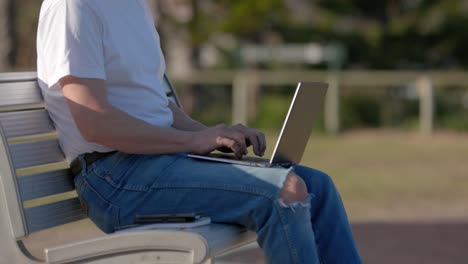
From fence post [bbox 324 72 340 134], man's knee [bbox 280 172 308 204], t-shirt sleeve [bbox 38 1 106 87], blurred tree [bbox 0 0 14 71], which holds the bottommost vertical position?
fence post [bbox 324 72 340 134]

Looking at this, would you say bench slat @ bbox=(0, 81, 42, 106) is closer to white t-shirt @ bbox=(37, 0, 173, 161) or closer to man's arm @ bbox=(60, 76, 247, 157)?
white t-shirt @ bbox=(37, 0, 173, 161)

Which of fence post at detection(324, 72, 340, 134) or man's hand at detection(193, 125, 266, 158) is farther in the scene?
fence post at detection(324, 72, 340, 134)

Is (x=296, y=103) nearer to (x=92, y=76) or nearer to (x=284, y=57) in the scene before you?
(x=92, y=76)

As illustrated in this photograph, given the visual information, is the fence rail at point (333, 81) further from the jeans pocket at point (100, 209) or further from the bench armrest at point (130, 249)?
the bench armrest at point (130, 249)

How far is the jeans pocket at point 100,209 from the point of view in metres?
3.23

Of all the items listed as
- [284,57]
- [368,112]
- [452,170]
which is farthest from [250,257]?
[284,57]

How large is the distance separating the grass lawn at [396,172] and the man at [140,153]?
186 inches

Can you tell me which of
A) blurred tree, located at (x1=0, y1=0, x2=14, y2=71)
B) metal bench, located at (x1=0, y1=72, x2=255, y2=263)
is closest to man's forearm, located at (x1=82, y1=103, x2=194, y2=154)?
metal bench, located at (x1=0, y1=72, x2=255, y2=263)

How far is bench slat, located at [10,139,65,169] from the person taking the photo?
3.46 metres

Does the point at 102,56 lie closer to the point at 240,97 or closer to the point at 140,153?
the point at 140,153

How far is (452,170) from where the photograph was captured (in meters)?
11.9

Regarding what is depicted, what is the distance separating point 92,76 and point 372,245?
389 centimetres

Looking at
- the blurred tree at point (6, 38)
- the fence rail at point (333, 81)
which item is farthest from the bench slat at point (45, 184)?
the fence rail at point (333, 81)

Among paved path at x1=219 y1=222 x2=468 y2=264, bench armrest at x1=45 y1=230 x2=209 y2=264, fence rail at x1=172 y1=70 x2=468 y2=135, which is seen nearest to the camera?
bench armrest at x1=45 y1=230 x2=209 y2=264
